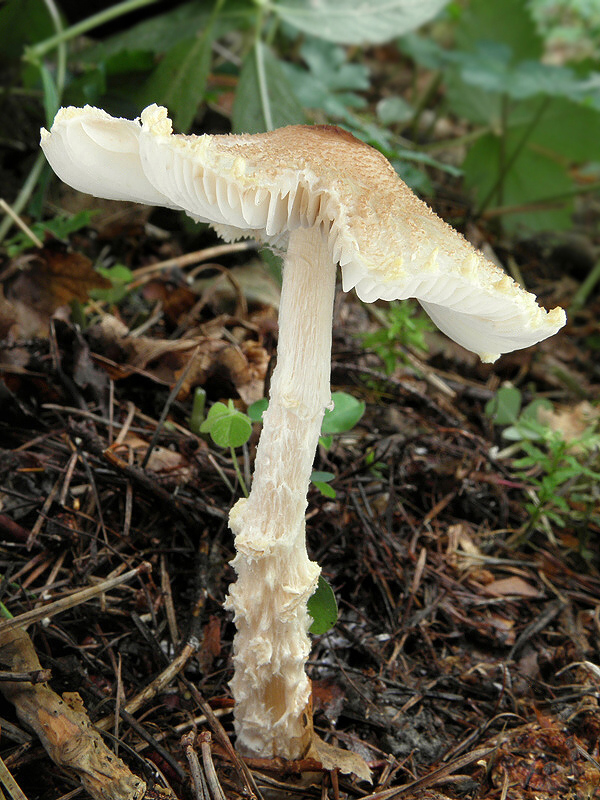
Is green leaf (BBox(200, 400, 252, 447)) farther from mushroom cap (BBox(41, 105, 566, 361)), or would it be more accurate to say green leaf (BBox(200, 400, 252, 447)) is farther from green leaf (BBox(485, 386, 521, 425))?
green leaf (BBox(485, 386, 521, 425))

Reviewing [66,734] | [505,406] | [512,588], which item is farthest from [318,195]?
[505,406]

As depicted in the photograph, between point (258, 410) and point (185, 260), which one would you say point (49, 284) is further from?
point (258, 410)

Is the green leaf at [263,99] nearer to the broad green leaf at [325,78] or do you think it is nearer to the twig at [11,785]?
the broad green leaf at [325,78]

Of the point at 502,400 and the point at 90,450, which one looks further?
the point at 502,400

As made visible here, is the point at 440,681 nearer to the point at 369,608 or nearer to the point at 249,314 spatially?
Result: the point at 369,608

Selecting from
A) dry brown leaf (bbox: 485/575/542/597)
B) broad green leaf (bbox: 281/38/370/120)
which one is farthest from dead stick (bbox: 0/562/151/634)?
broad green leaf (bbox: 281/38/370/120)

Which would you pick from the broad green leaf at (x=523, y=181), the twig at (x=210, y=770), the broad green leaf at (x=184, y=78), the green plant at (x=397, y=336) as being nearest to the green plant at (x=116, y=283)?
the broad green leaf at (x=184, y=78)

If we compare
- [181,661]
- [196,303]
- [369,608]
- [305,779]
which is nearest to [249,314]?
[196,303]
